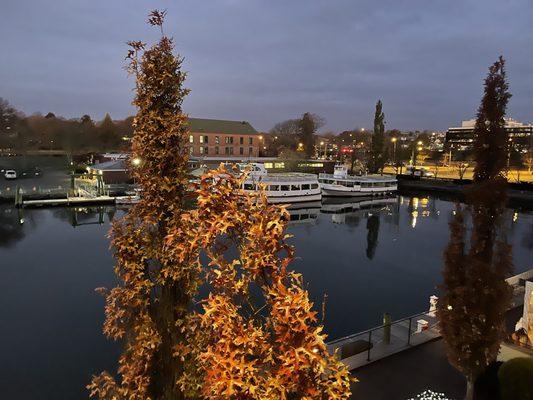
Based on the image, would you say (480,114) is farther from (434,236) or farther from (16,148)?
(16,148)

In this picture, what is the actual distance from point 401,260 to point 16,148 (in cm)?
7847

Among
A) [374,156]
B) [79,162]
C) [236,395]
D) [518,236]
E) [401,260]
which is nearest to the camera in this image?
[236,395]

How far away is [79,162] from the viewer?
88188mm

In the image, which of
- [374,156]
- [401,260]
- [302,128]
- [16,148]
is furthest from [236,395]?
[302,128]

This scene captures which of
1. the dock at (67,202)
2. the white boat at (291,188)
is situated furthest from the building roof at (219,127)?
the dock at (67,202)

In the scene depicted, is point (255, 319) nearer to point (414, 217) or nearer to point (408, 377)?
point (408, 377)

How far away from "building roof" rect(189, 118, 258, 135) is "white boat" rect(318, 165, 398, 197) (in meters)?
28.3

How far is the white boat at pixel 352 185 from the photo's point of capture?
6194 cm

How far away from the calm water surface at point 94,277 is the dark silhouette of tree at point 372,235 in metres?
0.10

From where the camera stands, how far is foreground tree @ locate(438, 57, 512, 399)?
789 centimetres

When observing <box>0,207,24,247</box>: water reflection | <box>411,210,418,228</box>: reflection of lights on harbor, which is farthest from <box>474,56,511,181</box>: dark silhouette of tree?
<box>411,210,418,228</box>: reflection of lights on harbor

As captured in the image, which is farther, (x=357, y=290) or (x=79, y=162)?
(x=79, y=162)

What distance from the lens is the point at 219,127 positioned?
83.8 metres

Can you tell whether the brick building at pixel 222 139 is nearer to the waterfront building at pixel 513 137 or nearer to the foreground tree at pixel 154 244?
the waterfront building at pixel 513 137
